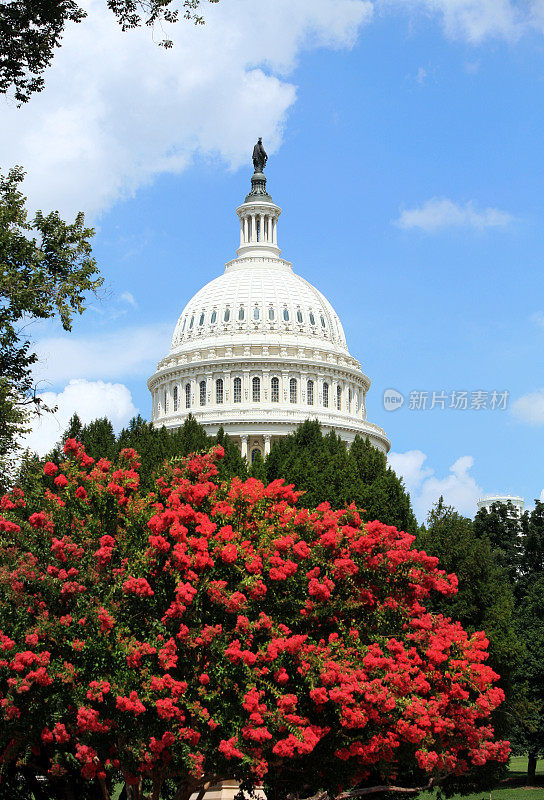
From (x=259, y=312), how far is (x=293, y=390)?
10956 mm

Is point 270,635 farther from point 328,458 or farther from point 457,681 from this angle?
point 328,458

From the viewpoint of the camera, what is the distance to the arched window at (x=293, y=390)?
366 feet

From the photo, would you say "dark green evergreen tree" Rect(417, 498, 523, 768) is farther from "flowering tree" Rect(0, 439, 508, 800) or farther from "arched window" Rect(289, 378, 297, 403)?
"arched window" Rect(289, 378, 297, 403)

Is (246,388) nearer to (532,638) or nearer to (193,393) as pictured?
(193,393)

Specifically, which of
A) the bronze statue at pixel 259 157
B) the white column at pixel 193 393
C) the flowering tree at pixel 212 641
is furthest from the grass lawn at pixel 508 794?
the bronze statue at pixel 259 157

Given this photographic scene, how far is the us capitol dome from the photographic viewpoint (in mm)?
107438

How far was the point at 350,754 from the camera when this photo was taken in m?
25.1

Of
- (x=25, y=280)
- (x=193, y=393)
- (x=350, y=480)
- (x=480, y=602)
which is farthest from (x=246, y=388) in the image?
(x=25, y=280)

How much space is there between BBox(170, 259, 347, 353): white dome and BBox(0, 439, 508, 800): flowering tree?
8806 centimetres

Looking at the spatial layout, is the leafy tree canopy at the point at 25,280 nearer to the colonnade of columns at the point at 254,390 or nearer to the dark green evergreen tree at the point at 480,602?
the dark green evergreen tree at the point at 480,602

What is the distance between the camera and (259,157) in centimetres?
14125

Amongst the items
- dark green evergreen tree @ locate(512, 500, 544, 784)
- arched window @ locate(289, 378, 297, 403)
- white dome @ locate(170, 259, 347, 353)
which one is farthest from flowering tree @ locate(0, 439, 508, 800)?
white dome @ locate(170, 259, 347, 353)

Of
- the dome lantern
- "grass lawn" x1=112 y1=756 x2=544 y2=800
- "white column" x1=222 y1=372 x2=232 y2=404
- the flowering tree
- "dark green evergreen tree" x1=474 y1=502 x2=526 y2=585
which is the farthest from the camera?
the dome lantern

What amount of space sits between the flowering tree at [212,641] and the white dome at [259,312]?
88064mm
